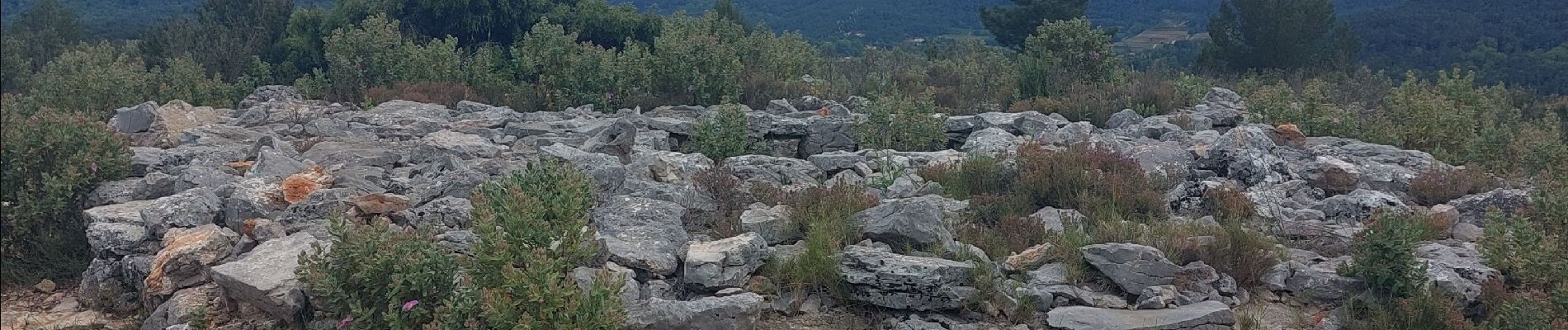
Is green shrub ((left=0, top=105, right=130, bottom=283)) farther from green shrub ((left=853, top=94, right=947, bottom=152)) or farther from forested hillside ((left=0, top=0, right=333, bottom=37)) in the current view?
forested hillside ((left=0, top=0, right=333, bottom=37))

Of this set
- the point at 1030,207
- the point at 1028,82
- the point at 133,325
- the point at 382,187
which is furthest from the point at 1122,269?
the point at 1028,82

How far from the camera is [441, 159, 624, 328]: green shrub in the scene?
442 centimetres

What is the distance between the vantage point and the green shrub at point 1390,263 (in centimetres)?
582

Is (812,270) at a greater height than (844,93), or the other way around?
(812,270)

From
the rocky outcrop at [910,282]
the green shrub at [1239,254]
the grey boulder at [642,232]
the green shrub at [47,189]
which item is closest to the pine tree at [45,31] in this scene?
the green shrub at [47,189]

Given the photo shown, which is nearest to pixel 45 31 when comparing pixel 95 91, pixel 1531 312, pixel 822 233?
pixel 95 91

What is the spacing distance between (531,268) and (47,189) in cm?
481

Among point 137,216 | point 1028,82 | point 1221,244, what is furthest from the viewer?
point 1028,82

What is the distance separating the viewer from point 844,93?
14797 millimetres

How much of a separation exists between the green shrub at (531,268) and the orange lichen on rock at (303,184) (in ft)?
7.65

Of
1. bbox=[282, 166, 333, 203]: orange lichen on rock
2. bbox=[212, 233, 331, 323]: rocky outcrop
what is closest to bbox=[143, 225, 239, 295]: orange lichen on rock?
bbox=[212, 233, 331, 323]: rocky outcrop

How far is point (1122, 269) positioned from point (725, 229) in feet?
7.80

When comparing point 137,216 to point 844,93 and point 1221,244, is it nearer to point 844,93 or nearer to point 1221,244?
point 1221,244

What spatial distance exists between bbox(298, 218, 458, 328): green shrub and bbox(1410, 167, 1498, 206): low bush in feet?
23.5
